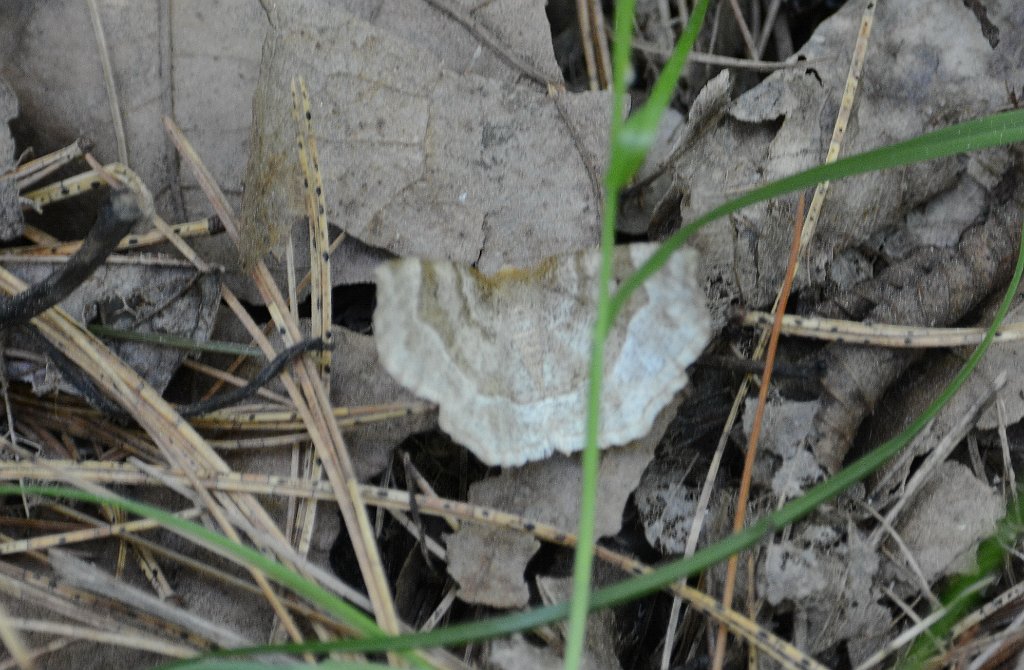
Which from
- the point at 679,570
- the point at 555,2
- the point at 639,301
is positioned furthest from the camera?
the point at 555,2

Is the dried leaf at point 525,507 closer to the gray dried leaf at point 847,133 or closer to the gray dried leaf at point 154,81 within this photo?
the gray dried leaf at point 847,133

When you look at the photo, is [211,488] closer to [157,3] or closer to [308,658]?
[308,658]

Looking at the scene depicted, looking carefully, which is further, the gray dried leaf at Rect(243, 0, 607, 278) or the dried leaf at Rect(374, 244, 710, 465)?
the gray dried leaf at Rect(243, 0, 607, 278)

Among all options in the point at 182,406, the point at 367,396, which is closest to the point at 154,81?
the point at 182,406

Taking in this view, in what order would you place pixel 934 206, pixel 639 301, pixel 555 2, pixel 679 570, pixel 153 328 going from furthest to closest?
pixel 555 2
pixel 934 206
pixel 153 328
pixel 639 301
pixel 679 570

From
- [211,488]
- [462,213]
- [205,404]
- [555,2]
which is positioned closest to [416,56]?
[462,213]

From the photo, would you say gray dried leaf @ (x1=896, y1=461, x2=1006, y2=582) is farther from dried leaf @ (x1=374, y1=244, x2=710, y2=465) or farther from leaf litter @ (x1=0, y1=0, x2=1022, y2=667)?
dried leaf @ (x1=374, y1=244, x2=710, y2=465)

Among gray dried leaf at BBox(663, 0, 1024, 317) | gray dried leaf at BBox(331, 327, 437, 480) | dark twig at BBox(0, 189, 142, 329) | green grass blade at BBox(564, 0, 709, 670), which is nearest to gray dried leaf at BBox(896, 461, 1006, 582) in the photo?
gray dried leaf at BBox(663, 0, 1024, 317)
